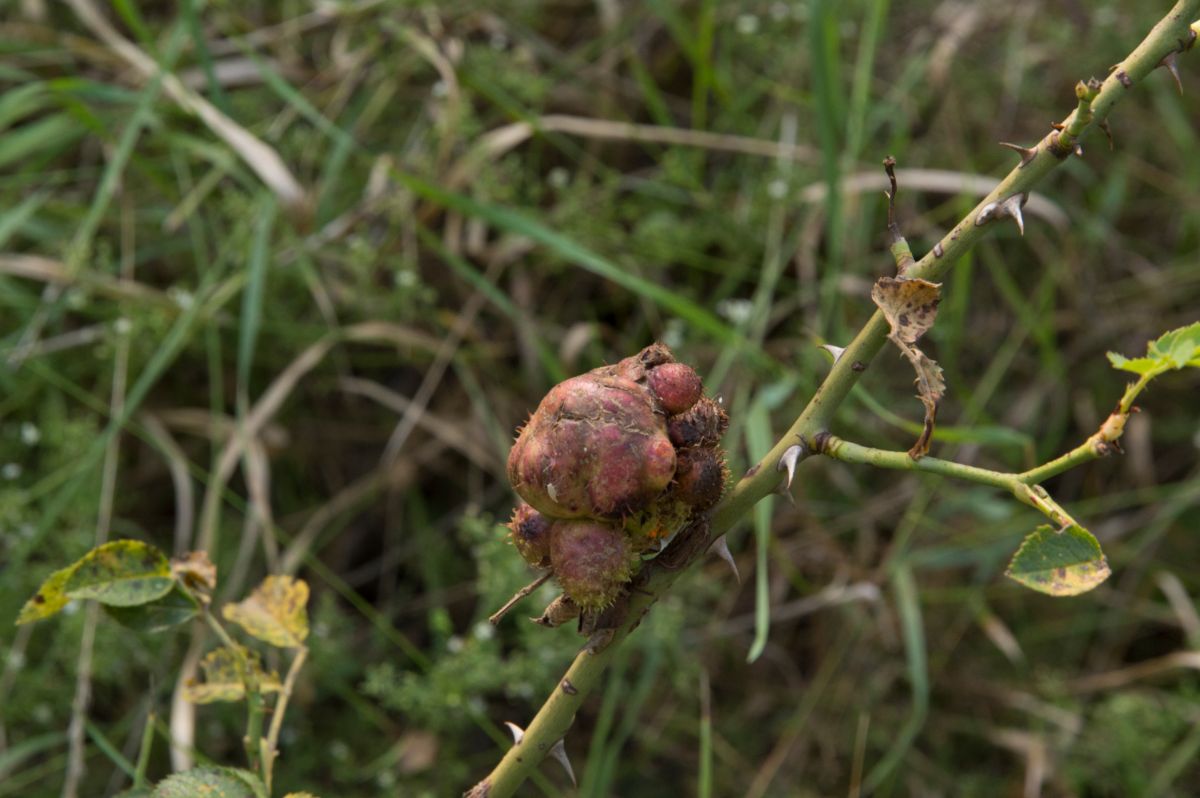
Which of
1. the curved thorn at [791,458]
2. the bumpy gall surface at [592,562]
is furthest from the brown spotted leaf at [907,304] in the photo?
the bumpy gall surface at [592,562]

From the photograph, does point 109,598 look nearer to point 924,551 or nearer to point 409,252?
point 409,252

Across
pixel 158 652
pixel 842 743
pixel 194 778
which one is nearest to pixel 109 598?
pixel 194 778

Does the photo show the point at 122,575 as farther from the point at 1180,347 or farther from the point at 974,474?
the point at 1180,347

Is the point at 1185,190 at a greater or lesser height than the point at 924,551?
greater

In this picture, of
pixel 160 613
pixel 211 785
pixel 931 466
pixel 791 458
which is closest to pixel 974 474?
pixel 931 466

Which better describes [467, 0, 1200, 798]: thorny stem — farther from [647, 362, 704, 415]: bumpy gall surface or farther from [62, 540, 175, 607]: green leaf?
[62, 540, 175, 607]: green leaf

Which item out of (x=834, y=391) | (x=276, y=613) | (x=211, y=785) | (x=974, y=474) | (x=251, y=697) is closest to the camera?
(x=974, y=474)
